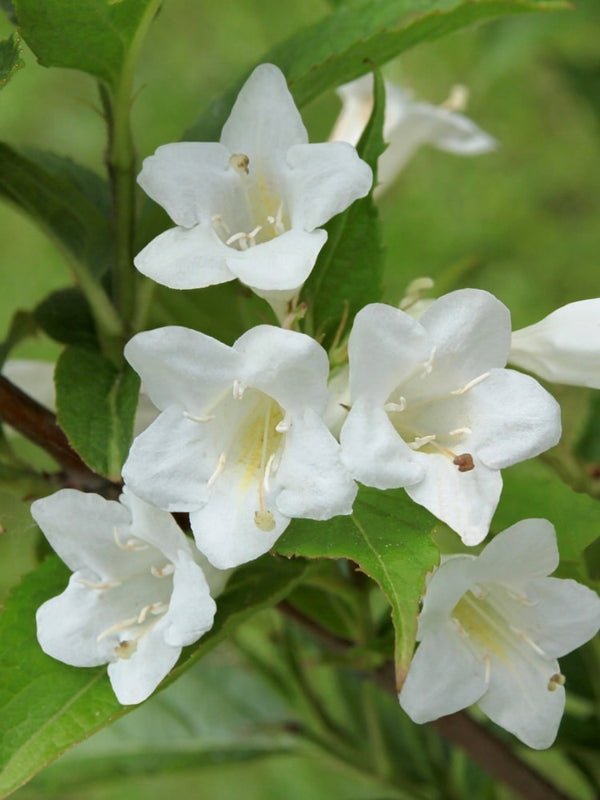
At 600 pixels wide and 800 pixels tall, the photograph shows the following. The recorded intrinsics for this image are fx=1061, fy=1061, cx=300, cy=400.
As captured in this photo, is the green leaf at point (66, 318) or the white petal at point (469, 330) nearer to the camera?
the white petal at point (469, 330)

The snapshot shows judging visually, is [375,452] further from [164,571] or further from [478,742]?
[478,742]

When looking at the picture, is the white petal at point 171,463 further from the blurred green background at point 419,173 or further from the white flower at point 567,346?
the blurred green background at point 419,173

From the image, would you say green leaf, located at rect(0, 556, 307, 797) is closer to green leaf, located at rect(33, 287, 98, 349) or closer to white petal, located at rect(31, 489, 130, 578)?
white petal, located at rect(31, 489, 130, 578)

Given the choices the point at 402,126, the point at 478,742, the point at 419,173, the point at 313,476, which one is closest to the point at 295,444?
the point at 313,476

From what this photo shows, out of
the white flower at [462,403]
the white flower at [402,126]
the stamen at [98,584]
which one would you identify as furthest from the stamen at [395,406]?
the white flower at [402,126]

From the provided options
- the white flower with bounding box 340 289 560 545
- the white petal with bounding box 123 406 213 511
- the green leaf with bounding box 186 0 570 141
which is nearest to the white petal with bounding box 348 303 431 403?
the white flower with bounding box 340 289 560 545

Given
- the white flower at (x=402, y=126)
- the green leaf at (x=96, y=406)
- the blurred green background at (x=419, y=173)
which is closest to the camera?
the green leaf at (x=96, y=406)

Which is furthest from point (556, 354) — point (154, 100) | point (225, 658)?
point (154, 100)
